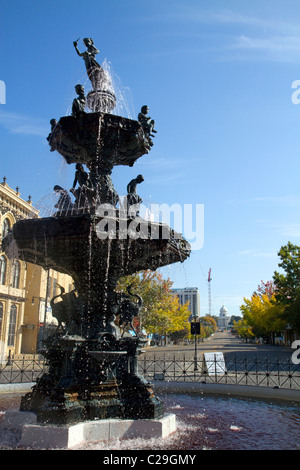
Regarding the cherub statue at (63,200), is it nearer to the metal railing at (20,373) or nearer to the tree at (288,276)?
the metal railing at (20,373)

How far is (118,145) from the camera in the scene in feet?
28.6

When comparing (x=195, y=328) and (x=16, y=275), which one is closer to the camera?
(x=195, y=328)

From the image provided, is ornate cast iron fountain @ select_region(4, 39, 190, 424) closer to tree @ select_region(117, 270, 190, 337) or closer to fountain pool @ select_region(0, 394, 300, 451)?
fountain pool @ select_region(0, 394, 300, 451)

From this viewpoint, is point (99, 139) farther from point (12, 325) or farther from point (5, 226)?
point (12, 325)

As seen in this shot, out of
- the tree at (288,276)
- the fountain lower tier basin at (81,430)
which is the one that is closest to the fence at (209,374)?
the fountain lower tier basin at (81,430)

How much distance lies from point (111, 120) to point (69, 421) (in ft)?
18.4

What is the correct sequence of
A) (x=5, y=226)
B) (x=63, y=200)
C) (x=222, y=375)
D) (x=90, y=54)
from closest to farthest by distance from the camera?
1. (x=63, y=200)
2. (x=90, y=54)
3. (x=222, y=375)
4. (x=5, y=226)

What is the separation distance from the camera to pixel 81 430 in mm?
6121

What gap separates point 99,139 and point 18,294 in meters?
29.5

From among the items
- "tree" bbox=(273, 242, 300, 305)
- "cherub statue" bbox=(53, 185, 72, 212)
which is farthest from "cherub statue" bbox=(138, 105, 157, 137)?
"tree" bbox=(273, 242, 300, 305)

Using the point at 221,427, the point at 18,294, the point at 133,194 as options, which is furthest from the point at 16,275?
the point at 221,427

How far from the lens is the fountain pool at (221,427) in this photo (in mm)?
6141

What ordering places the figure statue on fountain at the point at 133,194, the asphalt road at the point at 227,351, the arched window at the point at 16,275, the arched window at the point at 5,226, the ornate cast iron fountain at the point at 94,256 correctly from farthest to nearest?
the asphalt road at the point at 227,351
the arched window at the point at 16,275
the arched window at the point at 5,226
the figure statue on fountain at the point at 133,194
the ornate cast iron fountain at the point at 94,256

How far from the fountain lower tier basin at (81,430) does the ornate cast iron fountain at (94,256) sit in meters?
→ 0.25
